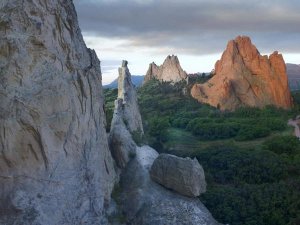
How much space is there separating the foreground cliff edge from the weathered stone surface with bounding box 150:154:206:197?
126 cm

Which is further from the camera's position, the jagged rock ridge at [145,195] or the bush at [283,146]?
the bush at [283,146]

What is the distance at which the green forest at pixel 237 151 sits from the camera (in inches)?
1103

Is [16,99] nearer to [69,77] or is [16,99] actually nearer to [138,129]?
[69,77]

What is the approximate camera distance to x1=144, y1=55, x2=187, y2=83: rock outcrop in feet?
277

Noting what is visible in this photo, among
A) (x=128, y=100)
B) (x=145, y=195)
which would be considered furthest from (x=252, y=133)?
(x=145, y=195)

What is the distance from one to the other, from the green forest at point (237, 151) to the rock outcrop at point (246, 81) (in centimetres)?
211

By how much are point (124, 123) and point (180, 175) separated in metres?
7.12

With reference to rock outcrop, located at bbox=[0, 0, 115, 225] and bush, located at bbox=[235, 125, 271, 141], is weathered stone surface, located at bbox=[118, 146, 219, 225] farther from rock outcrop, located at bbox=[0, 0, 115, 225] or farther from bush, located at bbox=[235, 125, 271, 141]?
bush, located at bbox=[235, 125, 271, 141]

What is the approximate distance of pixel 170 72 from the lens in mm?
86000

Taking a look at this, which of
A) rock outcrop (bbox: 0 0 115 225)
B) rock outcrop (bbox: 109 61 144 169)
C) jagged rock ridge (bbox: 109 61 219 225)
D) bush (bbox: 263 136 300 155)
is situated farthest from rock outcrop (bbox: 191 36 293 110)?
rock outcrop (bbox: 0 0 115 225)

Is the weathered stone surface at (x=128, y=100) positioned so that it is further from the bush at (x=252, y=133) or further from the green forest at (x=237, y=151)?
the bush at (x=252, y=133)

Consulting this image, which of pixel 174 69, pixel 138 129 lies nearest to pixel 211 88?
pixel 174 69

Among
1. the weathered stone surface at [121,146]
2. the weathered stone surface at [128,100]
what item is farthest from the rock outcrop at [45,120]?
the weathered stone surface at [128,100]

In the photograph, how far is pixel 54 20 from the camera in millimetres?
21672
